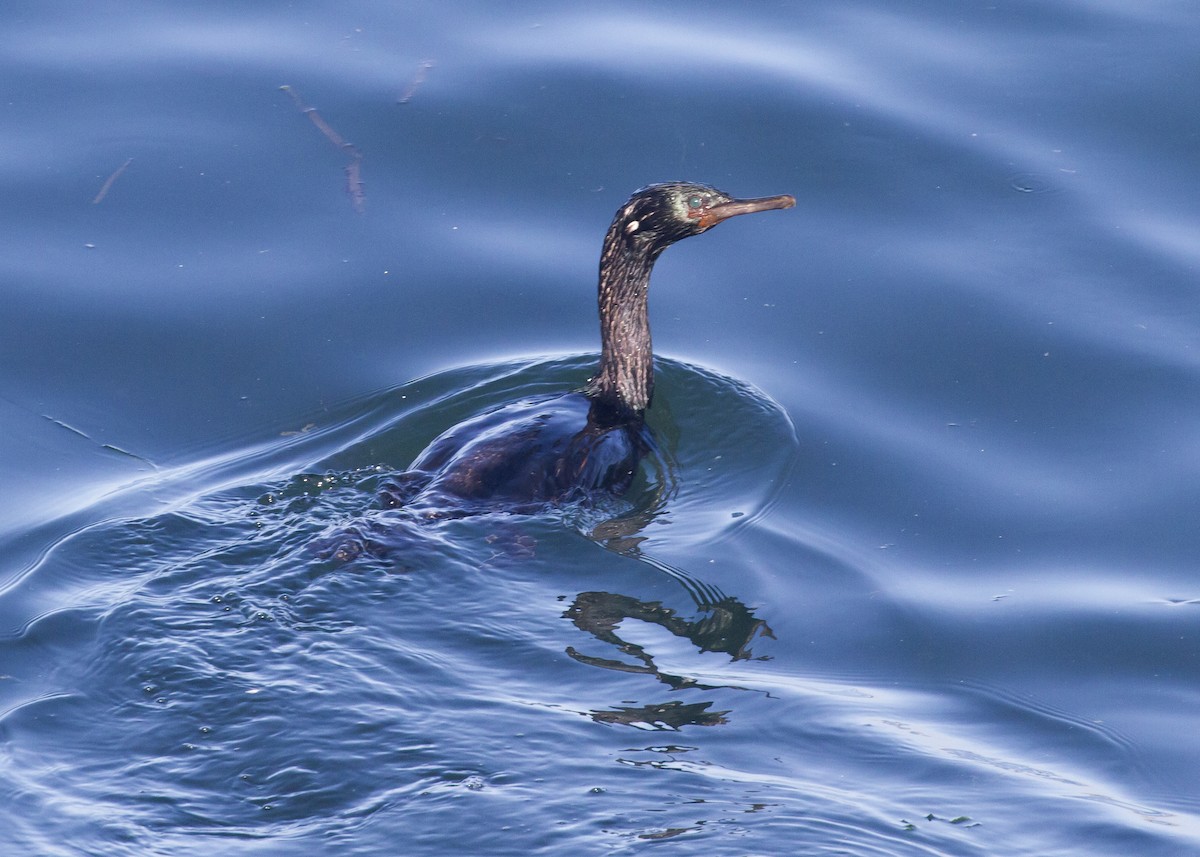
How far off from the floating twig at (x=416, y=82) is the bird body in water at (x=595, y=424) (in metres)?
3.16

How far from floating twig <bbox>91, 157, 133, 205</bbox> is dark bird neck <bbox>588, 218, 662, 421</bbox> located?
383cm

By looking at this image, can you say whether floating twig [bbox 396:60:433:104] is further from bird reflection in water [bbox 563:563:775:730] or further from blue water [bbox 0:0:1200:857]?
bird reflection in water [bbox 563:563:775:730]

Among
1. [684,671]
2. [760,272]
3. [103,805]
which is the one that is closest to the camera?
[103,805]

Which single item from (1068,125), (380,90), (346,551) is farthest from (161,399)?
(1068,125)

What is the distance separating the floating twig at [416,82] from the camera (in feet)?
37.4

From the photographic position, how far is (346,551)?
7.17m

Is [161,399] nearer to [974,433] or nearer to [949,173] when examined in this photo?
[974,433]

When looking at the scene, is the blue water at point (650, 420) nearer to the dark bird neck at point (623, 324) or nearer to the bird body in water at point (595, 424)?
the bird body in water at point (595, 424)

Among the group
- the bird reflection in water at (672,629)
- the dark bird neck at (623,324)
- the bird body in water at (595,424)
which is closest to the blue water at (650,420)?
the bird reflection in water at (672,629)

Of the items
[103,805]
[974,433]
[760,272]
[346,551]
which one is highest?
[760,272]

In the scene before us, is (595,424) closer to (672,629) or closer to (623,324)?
(623,324)

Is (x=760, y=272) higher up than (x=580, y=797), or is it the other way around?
(x=760, y=272)

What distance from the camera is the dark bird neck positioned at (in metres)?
8.91

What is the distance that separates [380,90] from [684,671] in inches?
245
